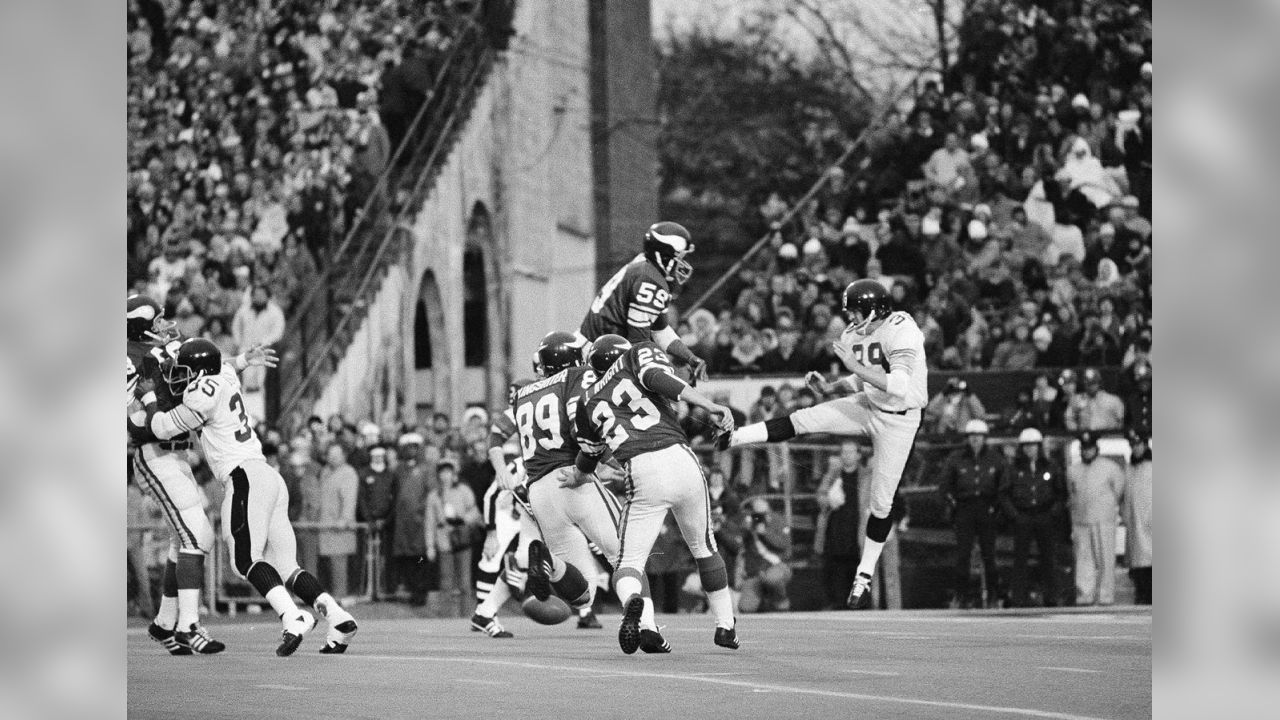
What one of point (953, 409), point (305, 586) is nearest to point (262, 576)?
point (305, 586)

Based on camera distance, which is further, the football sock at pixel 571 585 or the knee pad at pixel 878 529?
the knee pad at pixel 878 529

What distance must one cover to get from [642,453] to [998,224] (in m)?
9.20

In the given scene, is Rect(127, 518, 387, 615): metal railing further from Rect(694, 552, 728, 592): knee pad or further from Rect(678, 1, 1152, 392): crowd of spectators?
Rect(694, 552, 728, 592): knee pad

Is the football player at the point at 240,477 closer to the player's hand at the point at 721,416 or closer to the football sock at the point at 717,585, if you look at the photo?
the football sock at the point at 717,585

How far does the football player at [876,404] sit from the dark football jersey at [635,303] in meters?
0.78

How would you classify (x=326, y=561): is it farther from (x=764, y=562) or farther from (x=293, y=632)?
(x=293, y=632)

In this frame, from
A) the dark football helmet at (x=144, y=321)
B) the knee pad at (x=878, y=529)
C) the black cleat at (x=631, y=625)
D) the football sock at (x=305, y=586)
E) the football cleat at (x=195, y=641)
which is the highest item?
the dark football helmet at (x=144, y=321)

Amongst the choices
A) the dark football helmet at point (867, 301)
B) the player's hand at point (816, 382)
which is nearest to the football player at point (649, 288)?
the player's hand at point (816, 382)

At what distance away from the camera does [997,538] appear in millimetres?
15141

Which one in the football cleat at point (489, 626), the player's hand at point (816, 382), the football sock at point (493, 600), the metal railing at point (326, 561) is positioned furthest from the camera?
the metal railing at point (326, 561)

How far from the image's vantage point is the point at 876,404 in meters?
10.9

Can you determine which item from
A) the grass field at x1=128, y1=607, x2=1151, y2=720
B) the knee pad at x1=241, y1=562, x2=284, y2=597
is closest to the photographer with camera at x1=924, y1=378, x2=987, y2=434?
the grass field at x1=128, y1=607, x2=1151, y2=720

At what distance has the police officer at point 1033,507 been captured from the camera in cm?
1473
